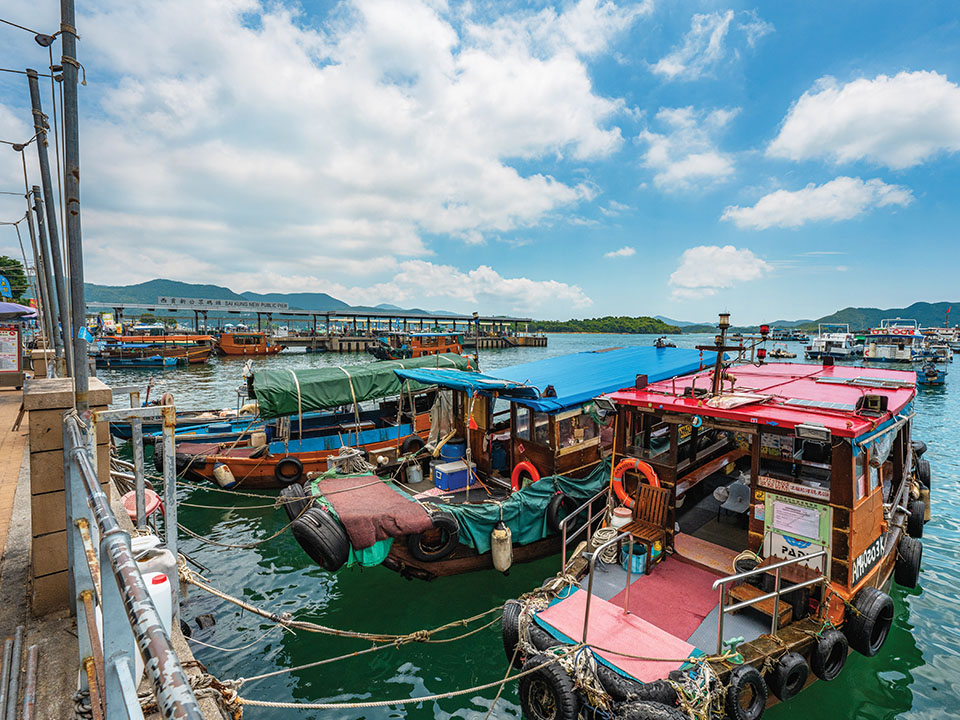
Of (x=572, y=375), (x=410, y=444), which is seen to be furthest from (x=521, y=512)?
(x=410, y=444)

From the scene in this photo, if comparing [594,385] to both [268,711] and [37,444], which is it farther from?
[37,444]

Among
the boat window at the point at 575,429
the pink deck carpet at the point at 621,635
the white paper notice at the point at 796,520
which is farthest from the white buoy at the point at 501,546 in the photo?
the white paper notice at the point at 796,520

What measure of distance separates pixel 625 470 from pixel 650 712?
430cm

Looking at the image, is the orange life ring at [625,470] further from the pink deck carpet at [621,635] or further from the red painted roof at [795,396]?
the pink deck carpet at [621,635]

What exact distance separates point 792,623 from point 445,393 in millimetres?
8987

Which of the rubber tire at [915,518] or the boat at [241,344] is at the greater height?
the boat at [241,344]

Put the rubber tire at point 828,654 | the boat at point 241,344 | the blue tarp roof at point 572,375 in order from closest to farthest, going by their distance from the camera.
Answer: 1. the rubber tire at point 828,654
2. the blue tarp roof at point 572,375
3. the boat at point 241,344

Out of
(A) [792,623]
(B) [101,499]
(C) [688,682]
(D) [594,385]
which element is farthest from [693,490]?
(B) [101,499]

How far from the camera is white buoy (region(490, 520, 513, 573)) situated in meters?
9.38

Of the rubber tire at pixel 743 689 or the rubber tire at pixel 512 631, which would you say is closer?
the rubber tire at pixel 743 689

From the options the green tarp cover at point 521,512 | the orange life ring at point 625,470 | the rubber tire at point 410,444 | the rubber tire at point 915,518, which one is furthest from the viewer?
the rubber tire at point 410,444

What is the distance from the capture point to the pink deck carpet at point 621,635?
5422 millimetres

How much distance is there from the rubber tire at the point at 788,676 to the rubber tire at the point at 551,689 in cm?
249

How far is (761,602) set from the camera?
650 cm
